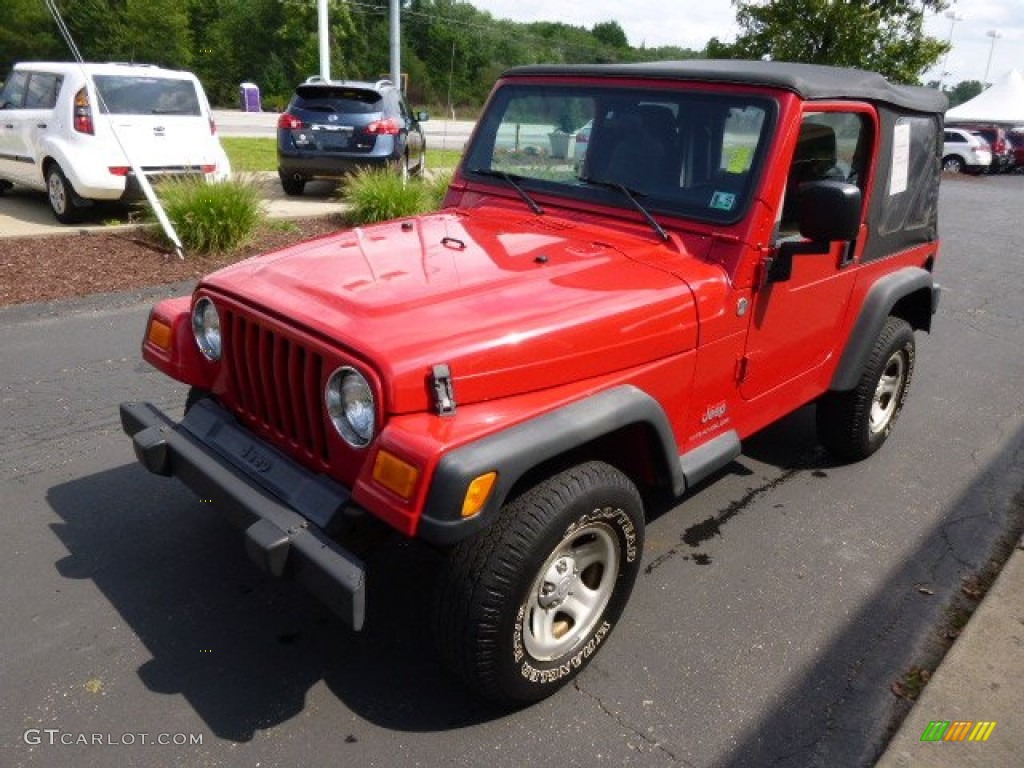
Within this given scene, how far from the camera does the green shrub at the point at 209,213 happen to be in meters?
8.21

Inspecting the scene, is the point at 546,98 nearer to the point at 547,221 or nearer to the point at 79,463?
the point at 547,221

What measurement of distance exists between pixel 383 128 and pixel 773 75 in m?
9.27

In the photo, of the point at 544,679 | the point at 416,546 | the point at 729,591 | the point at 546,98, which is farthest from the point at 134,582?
the point at 546,98

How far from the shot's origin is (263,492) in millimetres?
2514

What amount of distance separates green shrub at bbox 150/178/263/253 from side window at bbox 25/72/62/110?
2.02m

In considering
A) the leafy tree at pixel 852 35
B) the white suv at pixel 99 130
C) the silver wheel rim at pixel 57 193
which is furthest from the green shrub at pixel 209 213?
the leafy tree at pixel 852 35

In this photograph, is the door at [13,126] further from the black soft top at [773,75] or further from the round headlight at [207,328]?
the round headlight at [207,328]

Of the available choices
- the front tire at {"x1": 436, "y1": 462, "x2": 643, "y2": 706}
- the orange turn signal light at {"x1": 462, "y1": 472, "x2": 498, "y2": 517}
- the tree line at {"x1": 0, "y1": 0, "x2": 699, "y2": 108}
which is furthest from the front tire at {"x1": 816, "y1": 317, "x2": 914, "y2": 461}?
the tree line at {"x1": 0, "y1": 0, "x2": 699, "y2": 108}

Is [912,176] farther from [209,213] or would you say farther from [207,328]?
[209,213]

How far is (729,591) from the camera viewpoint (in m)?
3.33

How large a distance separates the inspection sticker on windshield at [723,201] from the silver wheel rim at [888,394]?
1.83m

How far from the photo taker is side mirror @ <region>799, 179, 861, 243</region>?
2.86 meters

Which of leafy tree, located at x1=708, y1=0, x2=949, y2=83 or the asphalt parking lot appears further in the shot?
leafy tree, located at x1=708, y1=0, x2=949, y2=83

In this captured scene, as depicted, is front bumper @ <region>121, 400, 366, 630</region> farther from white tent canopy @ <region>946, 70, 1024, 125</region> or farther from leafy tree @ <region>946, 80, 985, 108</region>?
leafy tree @ <region>946, 80, 985, 108</region>
